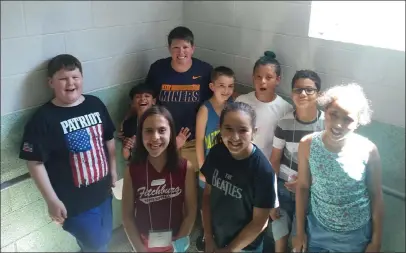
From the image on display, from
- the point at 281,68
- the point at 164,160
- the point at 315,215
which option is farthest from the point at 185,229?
the point at 281,68

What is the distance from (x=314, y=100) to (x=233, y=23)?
44 centimetres

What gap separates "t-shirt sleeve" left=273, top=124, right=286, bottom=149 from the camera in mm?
1159

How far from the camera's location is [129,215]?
44.2 inches

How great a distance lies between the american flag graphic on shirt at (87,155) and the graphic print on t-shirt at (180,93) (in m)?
Answer: 0.27

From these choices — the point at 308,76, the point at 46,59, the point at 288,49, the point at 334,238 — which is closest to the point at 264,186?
the point at 334,238

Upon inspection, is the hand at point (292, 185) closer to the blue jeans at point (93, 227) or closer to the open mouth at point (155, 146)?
the open mouth at point (155, 146)

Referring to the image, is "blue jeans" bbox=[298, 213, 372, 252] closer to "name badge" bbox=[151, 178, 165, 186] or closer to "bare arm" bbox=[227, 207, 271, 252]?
"bare arm" bbox=[227, 207, 271, 252]

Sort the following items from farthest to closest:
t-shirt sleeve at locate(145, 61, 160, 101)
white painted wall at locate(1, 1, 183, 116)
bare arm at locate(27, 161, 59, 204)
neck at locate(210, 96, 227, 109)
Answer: t-shirt sleeve at locate(145, 61, 160, 101) < neck at locate(210, 96, 227, 109) < bare arm at locate(27, 161, 59, 204) < white painted wall at locate(1, 1, 183, 116)

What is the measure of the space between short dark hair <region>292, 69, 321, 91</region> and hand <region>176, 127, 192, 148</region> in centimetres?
38

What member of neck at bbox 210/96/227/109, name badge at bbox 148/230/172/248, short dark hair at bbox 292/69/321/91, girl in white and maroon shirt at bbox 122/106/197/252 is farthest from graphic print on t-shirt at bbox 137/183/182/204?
short dark hair at bbox 292/69/321/91

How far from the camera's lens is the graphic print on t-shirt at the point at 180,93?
132 cm

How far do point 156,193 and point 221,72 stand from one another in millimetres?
542

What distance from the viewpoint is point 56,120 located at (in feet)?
3.51

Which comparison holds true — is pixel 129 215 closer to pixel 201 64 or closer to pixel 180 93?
pixel 180 93
